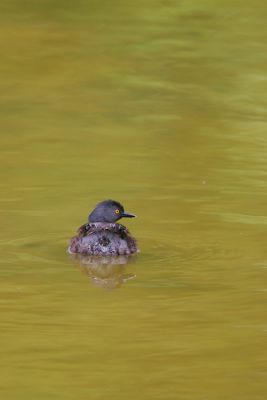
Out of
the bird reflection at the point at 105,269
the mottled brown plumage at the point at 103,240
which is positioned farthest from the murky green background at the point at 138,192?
the mottled brown plumage at the point at 103,240

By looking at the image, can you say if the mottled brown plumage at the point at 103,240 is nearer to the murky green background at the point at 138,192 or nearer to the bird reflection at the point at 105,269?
the bird reflection at the point at 105,269

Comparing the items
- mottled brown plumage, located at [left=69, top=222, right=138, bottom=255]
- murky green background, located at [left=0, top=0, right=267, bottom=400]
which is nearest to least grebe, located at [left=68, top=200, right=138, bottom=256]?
mottled brown plumage, located at [left=69, top=222, right=138, bottom=255]

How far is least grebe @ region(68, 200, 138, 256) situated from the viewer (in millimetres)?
11789

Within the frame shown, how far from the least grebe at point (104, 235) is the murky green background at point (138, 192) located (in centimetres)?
16

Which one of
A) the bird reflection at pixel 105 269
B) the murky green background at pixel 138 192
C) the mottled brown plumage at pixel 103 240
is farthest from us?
the mottled brown plumage at pixel 103 240

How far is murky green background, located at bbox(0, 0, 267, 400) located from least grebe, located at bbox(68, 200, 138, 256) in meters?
0.16

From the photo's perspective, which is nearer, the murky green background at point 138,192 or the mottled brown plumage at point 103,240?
the murky green background at point 138,192

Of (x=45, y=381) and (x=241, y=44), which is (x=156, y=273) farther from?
(x=241, y=44)

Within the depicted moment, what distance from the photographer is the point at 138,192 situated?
13.6 metres

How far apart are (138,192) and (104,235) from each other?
1.78m

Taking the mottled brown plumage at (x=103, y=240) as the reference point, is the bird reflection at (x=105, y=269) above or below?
below

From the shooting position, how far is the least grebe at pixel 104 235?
1179 cm

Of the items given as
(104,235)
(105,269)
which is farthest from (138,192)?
(105,269)

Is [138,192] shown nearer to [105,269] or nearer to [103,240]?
[103,240]
